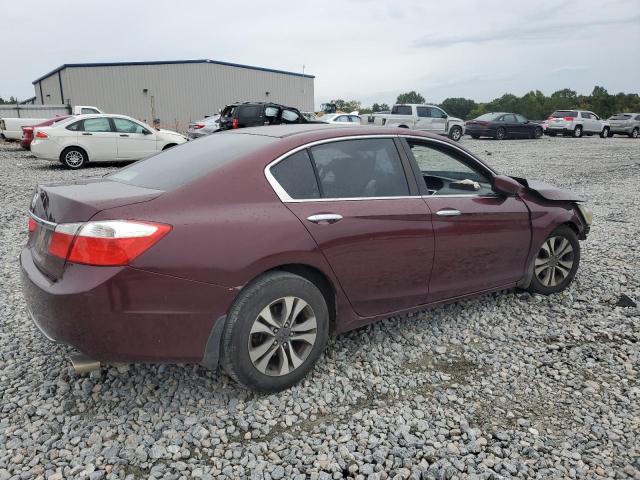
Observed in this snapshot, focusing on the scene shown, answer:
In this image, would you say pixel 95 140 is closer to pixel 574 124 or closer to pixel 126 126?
pixel 126 126

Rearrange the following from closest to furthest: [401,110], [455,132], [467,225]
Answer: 1. [467,225]
2. [401,110]
3. [455,132]

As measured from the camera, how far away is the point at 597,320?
413cm

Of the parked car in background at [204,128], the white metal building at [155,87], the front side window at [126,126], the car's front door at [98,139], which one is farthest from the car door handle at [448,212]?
the white metal building at [155,87]

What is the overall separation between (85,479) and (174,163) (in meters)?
1.85

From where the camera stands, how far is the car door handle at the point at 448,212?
3.59 m

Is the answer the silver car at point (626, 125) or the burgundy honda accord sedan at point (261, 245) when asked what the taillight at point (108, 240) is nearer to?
the burgundy honda accord sedan at point (261, 245)

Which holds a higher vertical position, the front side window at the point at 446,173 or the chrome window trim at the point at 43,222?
the front side window at the point at 446,173

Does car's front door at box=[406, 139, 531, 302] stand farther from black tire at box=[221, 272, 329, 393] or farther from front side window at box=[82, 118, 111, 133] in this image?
front side window at box=[82, 118, 111, 133]

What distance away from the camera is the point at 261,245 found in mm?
2756

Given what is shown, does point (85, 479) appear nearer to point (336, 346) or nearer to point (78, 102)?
point (336, 346)

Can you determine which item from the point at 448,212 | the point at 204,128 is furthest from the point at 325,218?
the point at 204,128

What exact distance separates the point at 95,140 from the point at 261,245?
496 inches

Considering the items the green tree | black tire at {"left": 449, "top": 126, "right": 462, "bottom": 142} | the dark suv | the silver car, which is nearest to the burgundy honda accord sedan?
the dark suv

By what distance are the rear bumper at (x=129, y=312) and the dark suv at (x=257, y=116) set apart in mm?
16184
